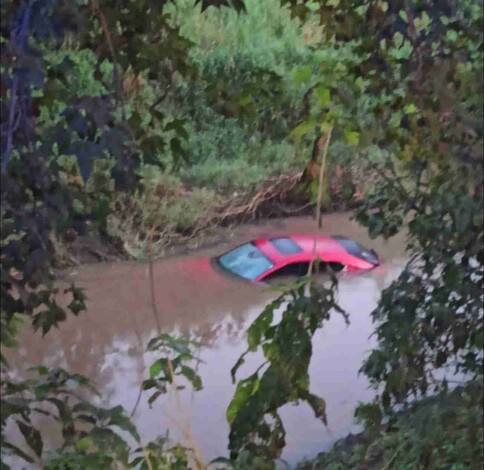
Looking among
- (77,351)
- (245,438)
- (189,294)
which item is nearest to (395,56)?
(245,438)

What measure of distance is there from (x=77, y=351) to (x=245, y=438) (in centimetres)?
338

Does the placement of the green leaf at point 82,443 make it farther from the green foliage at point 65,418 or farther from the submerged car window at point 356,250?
the submerged car window at point 356,250

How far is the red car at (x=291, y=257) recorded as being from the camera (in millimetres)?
6191

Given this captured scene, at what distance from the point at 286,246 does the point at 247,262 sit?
369 mm

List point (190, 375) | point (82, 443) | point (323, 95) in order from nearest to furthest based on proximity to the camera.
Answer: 1. point (82, 443)
2. point (323, 95)
3. point (190, 375)

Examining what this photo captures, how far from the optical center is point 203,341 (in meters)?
5.41

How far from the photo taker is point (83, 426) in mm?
2258

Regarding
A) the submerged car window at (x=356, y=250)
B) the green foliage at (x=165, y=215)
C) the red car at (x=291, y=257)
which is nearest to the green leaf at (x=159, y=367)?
the red car at (x=291, y=257)

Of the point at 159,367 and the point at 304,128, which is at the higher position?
the point at 304,128

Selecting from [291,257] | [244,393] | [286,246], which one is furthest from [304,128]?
[286,246]

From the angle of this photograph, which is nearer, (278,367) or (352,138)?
(352,138)

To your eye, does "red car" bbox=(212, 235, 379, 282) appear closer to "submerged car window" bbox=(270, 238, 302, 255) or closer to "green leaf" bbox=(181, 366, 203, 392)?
"submerged car window" bbox=(270, 238, 302, 255)

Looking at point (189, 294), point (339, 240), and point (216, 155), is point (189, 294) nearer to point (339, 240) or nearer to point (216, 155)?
point (339, 240)

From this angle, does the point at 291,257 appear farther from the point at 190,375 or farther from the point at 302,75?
the point at 302,75
